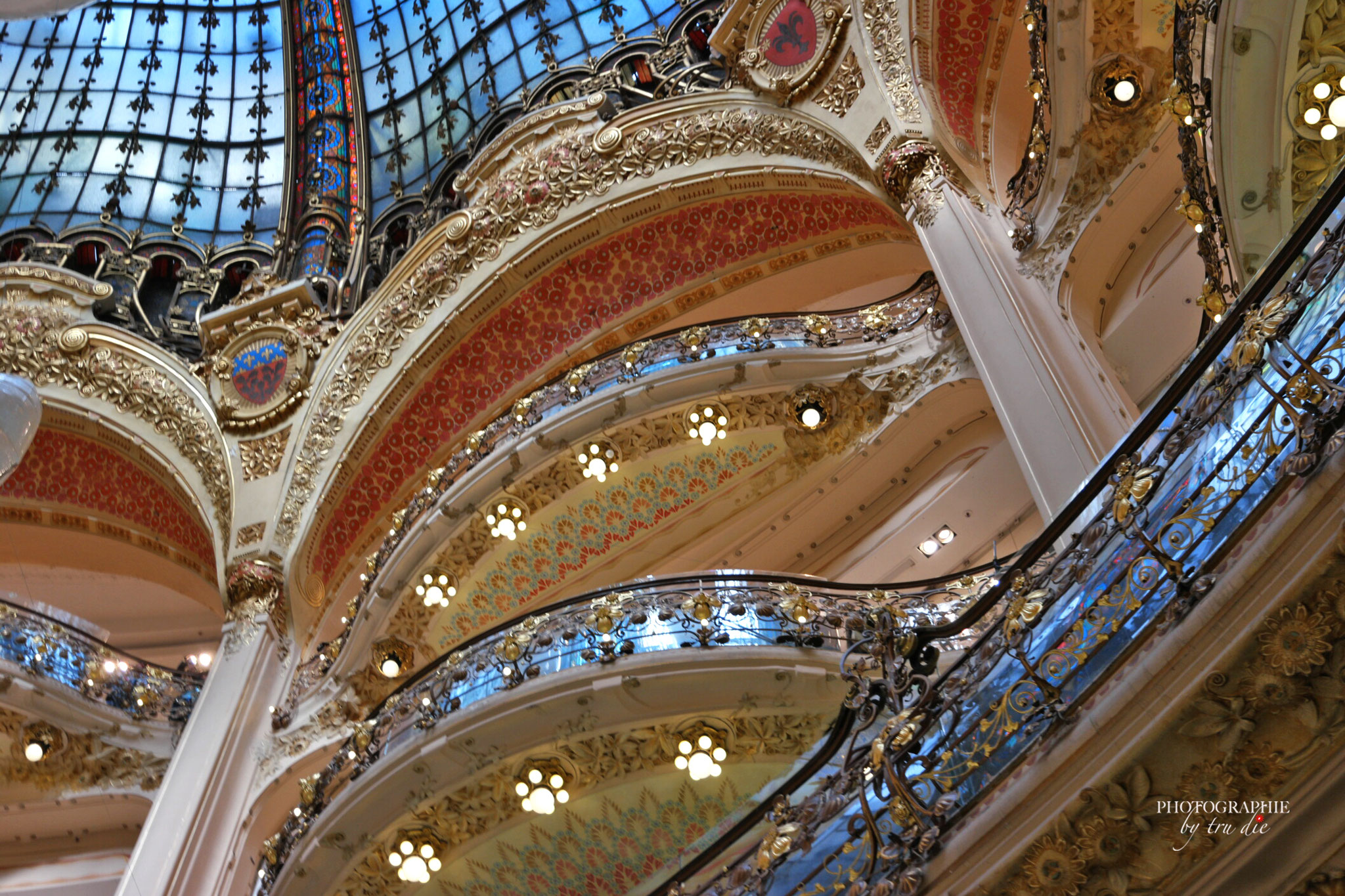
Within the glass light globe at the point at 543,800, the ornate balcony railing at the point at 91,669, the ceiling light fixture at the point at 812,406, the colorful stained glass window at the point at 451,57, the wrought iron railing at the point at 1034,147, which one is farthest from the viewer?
the colorful stained glass window at the point at 451,57

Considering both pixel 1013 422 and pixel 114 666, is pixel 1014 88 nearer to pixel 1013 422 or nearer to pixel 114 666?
pixel 1013 422

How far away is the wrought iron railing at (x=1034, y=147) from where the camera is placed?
22.4 feet

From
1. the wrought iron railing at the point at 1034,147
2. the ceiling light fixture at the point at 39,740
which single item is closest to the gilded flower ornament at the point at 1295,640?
the wrought iron railing at the point at 1034,147

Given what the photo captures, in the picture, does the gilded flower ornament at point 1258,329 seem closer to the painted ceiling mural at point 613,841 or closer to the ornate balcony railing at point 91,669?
the painted ceiling mural at point 613,841

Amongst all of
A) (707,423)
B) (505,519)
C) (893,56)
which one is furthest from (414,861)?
(893,56)

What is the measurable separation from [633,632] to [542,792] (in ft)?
3.56

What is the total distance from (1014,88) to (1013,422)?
3.67 metres

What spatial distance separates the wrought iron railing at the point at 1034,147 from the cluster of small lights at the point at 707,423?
2619 millimetres

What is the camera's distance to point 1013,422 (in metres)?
6.07

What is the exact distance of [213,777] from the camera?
826cm

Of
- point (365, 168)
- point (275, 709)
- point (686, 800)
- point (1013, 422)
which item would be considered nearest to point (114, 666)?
point (275, 709)

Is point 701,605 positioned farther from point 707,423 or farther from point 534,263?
point 534,263

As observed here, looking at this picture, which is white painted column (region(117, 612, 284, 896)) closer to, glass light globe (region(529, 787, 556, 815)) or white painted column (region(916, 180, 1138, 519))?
glass light globe (region(529, 787, 556, 815))

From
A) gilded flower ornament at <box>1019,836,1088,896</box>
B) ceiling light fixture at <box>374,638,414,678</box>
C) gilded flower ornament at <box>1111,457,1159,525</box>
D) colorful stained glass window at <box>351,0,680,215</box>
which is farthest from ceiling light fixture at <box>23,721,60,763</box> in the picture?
gilded flower ornament at <box>1111,457,1159,525</box>
